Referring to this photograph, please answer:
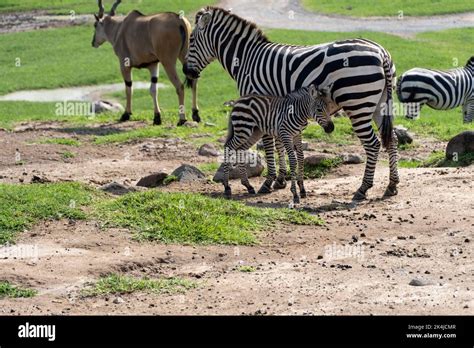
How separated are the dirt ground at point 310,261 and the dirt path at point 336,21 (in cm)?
2734

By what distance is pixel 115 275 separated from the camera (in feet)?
35.6

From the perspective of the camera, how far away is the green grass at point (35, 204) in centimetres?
1229

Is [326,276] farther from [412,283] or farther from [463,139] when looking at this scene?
[463,139]

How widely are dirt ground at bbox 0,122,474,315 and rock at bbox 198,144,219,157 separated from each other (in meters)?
2.57

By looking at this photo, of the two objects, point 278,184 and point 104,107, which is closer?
point 278,184

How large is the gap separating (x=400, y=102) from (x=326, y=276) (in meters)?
12.4

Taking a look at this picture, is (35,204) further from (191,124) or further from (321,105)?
(191,124)

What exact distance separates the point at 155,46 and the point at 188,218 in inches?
439

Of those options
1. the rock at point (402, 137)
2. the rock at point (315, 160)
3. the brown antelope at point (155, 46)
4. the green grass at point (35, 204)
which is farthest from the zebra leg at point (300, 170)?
the brown antelope at point (155, 46)

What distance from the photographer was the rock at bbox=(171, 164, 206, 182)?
16031 millimetres

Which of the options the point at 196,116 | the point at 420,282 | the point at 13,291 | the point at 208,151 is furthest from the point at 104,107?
the point at 420,282

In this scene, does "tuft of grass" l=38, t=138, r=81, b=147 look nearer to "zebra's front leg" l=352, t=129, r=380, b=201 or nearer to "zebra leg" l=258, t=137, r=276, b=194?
"zebra leg" l=258, t=137, r=276, b=194

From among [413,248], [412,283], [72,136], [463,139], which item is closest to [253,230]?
[413,248]

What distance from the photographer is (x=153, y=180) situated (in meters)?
15.9
